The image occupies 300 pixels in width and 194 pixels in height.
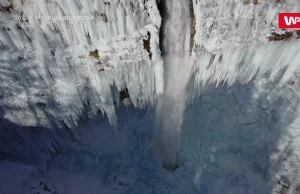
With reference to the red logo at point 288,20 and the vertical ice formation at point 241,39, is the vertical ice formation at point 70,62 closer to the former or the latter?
the vertical ice formation at point 241,39

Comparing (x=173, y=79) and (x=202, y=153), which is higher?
(x=173, y=79)

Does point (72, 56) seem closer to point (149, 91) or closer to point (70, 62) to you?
point (70, 62)

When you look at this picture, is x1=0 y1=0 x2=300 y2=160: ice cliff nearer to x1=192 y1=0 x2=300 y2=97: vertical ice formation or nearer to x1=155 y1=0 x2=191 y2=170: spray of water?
x1=192 y1=0 x2=300 y2=97: vertical ice formation

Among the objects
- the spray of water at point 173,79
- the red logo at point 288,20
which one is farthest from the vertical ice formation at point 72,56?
the red logo at point 288,20

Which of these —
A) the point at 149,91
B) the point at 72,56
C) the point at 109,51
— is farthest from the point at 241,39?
the point at 72,56

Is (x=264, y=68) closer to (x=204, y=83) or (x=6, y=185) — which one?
(x=204, y=83)

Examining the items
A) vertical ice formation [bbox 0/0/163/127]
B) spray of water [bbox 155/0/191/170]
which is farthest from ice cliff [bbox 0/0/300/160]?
spray of water [bbox 155/0/191/170]
